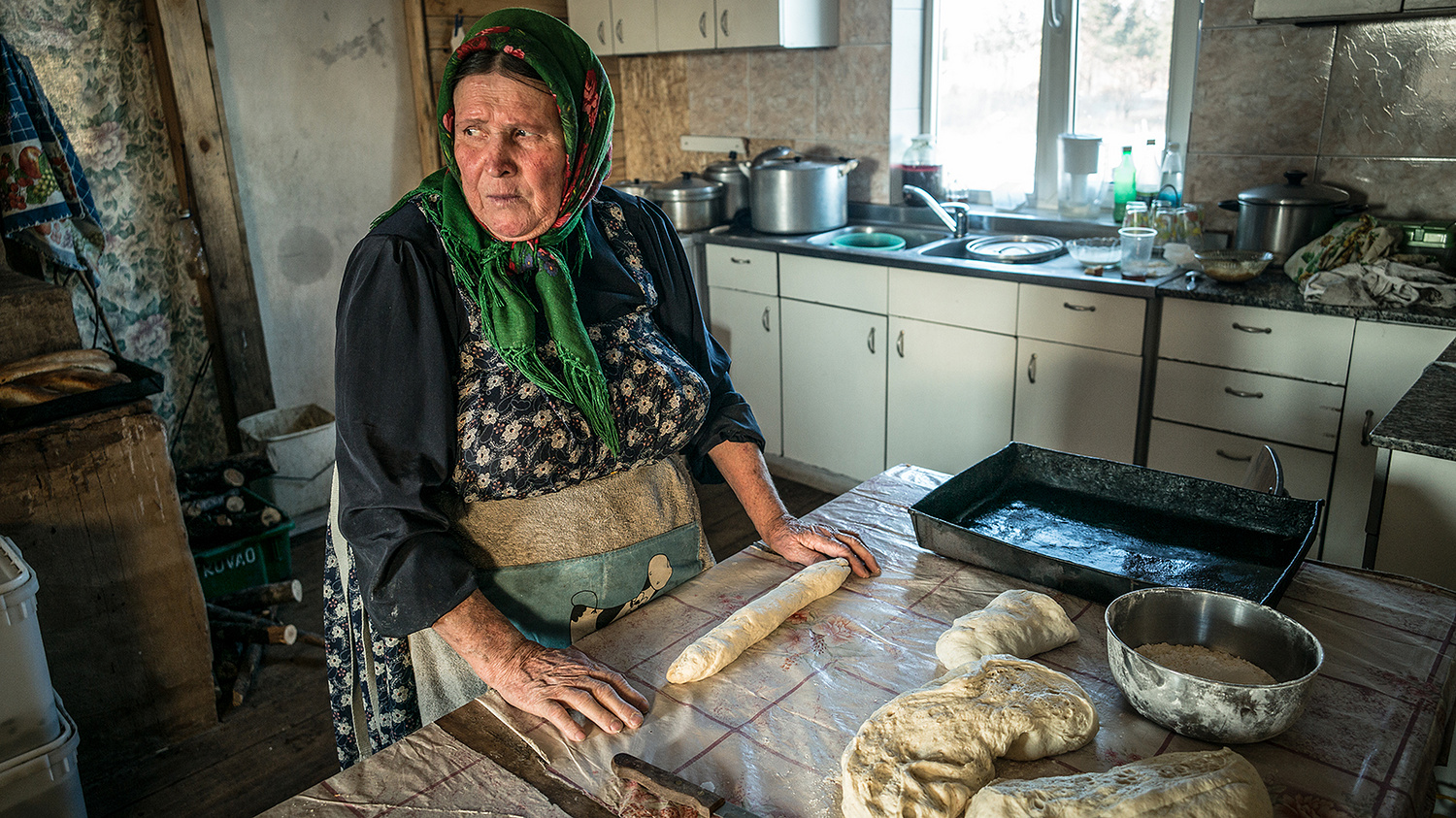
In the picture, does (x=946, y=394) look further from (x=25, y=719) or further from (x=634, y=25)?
(x=25, y=719)

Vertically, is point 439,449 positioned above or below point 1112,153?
below

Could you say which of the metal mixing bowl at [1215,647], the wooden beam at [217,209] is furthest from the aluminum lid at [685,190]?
the metal mixing bowl at [1215,647]

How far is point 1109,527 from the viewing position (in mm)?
1437

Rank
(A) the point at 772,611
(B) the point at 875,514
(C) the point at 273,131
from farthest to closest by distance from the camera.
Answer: (C) the point at 273,131, (B) the point at 875,514, (A) the point at 772,611

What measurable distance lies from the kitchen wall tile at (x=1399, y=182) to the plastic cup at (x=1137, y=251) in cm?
57

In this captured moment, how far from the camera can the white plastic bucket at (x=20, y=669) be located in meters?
1.74

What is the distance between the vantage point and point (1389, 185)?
2770 mm

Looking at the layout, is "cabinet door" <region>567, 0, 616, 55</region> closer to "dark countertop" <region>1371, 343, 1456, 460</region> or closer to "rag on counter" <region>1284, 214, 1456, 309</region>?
"rag on counter" <region>1284, 214, 1456, 309</region>

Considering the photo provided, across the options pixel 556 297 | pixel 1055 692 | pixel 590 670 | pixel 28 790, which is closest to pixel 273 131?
pixel 28 790

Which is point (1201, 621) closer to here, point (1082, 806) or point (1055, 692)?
point (1055, 692)

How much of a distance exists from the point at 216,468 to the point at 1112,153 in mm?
3229

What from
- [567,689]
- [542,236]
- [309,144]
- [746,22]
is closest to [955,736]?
[567,689]

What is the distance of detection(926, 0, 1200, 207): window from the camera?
3219 mm

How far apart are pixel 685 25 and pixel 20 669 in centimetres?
312
